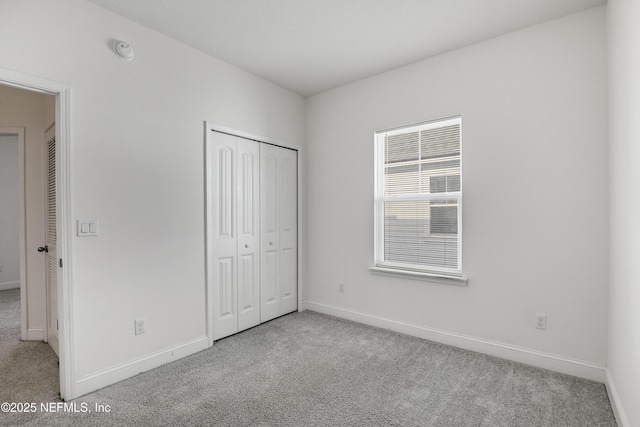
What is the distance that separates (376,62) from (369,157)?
0.94m

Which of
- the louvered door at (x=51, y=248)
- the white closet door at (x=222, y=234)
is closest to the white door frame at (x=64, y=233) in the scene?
the louvered door at (x=51, y=248)

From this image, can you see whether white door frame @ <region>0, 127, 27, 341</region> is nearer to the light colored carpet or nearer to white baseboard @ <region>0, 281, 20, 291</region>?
the light colored carpet

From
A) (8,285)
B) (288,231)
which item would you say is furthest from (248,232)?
(8,285)

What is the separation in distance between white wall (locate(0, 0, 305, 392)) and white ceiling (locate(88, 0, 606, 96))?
251 millimetres

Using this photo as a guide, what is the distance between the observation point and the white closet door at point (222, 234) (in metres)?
3.03

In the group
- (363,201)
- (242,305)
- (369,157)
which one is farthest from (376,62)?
(242,305)

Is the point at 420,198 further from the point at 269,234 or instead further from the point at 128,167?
the point at 128,167

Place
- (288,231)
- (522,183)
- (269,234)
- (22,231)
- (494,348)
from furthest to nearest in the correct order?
(288,231), (269,234), (22,231), (494,348), (522,183)

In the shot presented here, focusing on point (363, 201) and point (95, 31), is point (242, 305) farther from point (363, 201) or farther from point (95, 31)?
point (95, 31)

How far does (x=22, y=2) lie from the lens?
1.95m

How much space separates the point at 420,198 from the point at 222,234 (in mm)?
1973

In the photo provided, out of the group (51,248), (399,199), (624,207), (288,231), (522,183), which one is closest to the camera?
(624,207)

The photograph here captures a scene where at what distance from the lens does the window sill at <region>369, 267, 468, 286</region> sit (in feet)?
9.57

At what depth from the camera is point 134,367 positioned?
96.5 inches
